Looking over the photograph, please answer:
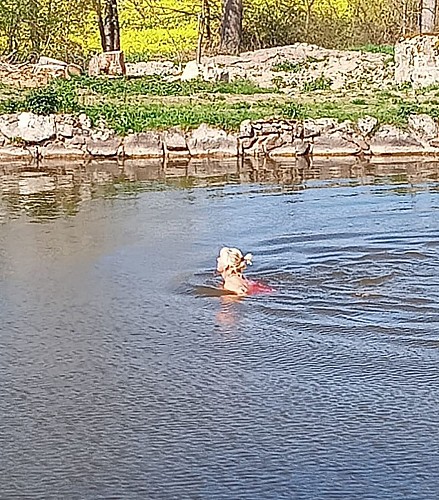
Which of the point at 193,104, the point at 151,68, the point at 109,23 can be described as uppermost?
the point at 109,23

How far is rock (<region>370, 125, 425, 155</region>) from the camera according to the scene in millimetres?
17531

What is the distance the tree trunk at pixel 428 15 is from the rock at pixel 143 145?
12042 mm

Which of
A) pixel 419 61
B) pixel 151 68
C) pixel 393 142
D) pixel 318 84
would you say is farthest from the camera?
pixel 151 68

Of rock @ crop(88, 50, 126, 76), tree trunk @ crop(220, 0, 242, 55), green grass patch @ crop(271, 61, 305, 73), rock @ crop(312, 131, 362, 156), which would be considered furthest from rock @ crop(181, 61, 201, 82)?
rock @ crop(312, 131, 362, 156)

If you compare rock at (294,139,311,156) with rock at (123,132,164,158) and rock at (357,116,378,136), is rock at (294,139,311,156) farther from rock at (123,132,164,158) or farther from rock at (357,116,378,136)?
rock at (123,132,164,158)

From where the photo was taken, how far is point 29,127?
17953 mm

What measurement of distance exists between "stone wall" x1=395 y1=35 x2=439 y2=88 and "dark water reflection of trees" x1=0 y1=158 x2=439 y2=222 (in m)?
6.50

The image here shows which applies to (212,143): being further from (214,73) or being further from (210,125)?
(214,73)

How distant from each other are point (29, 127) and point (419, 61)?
31.2 feet

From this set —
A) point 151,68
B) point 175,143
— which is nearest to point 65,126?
point 175,143

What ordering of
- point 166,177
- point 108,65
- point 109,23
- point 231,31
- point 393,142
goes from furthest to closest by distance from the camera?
point 231,31 < point 109,23 < point 108,65 < point 393,142 < point 166,177

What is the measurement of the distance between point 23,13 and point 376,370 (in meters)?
26.8

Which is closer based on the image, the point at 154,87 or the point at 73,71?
the point at 154,87

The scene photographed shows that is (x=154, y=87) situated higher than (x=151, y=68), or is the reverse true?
(x=151, y=68)
